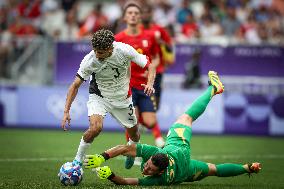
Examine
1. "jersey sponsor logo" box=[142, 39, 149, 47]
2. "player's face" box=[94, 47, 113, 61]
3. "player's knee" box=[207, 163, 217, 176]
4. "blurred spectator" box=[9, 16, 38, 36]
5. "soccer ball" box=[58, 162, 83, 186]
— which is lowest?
"soccer ball" box=[58, 162, 83, 186]

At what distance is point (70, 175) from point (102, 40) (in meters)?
1.87

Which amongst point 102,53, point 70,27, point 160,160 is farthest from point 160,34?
point 70,27

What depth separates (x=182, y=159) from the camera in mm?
9938

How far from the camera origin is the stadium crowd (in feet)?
74.9

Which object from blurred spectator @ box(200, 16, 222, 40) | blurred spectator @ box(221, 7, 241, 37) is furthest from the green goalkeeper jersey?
blurred spectator @ box(221, 7, 241, 37)

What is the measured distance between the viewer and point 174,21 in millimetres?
24219

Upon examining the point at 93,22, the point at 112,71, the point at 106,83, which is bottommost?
the point at 106,83

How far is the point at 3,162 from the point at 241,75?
1029 cm

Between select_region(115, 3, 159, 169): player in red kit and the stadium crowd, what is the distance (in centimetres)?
826

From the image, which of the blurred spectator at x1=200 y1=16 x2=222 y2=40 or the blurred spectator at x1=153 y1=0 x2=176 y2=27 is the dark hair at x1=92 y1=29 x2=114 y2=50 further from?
the blurred spectator at x1=153 y1=0 x2=176 y2=27

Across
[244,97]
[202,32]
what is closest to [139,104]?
[244,97]

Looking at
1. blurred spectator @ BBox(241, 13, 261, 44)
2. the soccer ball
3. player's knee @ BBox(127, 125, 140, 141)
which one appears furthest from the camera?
blurred spectator @ BBox(241, 13, 261, 44)

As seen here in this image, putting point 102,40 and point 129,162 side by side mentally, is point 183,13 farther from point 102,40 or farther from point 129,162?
point 102,40

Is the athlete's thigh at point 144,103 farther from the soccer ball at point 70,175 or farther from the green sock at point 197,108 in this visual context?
the soccer ball at point 70,175
